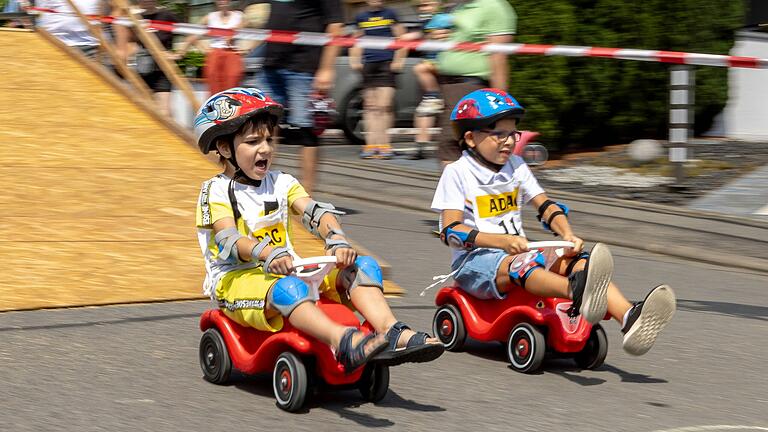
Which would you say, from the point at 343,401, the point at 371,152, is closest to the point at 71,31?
the point at 371,152

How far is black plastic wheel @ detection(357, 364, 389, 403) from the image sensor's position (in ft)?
17.2

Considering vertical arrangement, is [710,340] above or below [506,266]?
below

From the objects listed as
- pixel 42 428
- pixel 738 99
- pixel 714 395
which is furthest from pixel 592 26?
pixel 42 428

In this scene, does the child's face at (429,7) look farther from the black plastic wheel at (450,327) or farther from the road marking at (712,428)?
the road marking at (712,428)

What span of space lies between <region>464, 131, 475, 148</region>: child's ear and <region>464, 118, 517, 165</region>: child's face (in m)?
0.03

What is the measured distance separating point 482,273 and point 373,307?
1.16m

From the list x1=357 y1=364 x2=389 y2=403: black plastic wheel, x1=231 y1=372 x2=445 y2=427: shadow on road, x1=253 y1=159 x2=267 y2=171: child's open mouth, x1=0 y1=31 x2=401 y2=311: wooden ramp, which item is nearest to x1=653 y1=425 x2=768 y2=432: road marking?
x1=231 y1=372 x2=445 y2=427: shadow on road

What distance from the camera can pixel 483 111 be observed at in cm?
633

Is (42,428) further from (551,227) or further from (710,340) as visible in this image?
(710,340)

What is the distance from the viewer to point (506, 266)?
6.08 metres

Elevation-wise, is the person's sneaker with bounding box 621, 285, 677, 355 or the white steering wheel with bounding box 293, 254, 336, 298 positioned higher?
the white steering wheel with bounding box 293, 254, 336, 298

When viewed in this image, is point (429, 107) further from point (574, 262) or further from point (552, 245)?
point (552, 245)

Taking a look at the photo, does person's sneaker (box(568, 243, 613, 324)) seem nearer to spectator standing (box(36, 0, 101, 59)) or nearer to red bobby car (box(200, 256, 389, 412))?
red bobby car (box(200, 256, 389, 412))

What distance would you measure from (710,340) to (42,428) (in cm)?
369
